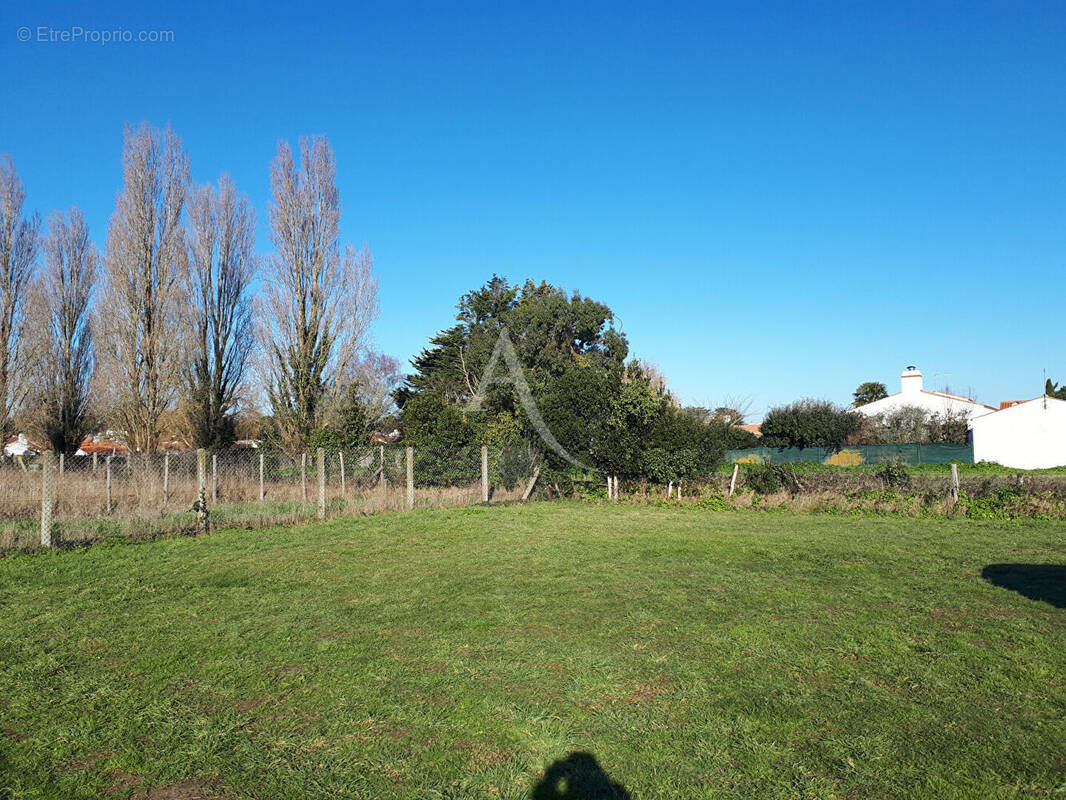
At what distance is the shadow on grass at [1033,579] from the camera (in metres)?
6.65

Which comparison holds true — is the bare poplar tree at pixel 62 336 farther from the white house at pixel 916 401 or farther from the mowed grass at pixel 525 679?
the white house at pixel 916 401

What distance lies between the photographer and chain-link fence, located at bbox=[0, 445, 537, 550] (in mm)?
11734

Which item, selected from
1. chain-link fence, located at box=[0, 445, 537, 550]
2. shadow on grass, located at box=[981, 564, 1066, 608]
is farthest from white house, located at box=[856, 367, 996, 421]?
shadow on grass, located at box=[981, 564, 1066, 608]

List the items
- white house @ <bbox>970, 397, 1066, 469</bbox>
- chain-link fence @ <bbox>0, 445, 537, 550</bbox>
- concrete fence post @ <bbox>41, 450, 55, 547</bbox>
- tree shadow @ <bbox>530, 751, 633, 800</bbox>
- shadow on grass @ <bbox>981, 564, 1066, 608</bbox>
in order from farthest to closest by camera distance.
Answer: white house @ <bbox>970, 397, 1066, 469</bbox> < chain-link fence @ <bbox>0, 445, 537, 550</bbox> < concrete fence post @ <bbox>41, 450, 55, 547</bbox> < shadow on grass @ <bbox>981, 564, 1066, 608</bbox> < tree shadow @ <bbox>530, 751, 633, 800</bbox>

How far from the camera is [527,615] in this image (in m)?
5.98

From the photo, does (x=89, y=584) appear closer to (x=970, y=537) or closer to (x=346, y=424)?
(x=970, y=537)

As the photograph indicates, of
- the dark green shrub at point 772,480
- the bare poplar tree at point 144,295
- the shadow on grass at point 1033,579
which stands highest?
the bare poplar tree at point 144,295

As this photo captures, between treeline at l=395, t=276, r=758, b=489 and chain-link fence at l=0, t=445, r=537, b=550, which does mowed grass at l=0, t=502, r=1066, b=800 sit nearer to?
chain-link fence at l=0, t=445, r=537, b=550

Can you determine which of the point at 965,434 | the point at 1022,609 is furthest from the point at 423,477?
the point at 965,434

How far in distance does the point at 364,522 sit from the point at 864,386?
73.2 meters

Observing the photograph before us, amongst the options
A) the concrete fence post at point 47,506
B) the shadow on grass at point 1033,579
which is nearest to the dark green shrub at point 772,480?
Result: the shadow on grass at point 1033,579

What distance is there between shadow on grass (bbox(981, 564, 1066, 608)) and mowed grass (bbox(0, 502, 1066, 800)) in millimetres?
90

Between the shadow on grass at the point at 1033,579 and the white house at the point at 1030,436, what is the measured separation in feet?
107

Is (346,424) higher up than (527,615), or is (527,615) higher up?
(346,424)
